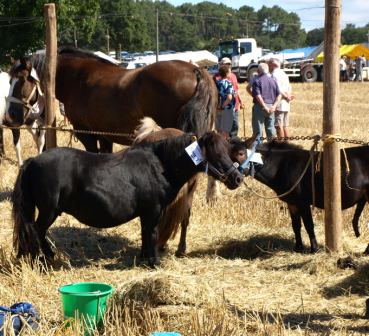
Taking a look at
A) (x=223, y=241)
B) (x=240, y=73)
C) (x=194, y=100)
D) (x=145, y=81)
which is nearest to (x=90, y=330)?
(x=223, y=241)

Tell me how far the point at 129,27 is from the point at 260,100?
75.5 m

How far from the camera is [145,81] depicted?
8.49 meters

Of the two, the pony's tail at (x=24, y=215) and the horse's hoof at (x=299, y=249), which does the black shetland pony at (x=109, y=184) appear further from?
the horse's hoof at (x=299, y=249)

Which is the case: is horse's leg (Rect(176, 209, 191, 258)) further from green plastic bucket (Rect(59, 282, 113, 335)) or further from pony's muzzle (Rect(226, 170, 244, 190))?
green plastic bucket (Rect(59, 282, 113, 335))

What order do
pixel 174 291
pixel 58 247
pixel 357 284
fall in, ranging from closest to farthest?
pixel 174 291
pixel 357 284
pixel 58 247

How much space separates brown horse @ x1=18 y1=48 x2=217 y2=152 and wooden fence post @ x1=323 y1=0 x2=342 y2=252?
150cm

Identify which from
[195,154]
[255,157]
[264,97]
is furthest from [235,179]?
[264,97]

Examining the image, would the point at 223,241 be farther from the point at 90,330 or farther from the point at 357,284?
the point at 90,330

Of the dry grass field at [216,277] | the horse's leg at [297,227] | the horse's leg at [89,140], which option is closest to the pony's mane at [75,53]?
the horse's leg at [89,140]

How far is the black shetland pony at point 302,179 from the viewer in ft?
23.8

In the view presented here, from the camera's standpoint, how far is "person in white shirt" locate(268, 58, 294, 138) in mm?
12031

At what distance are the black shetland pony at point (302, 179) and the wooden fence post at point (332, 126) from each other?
0.28m

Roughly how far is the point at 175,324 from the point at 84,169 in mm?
2167

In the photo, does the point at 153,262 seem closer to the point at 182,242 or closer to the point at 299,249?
the point at 182,242
